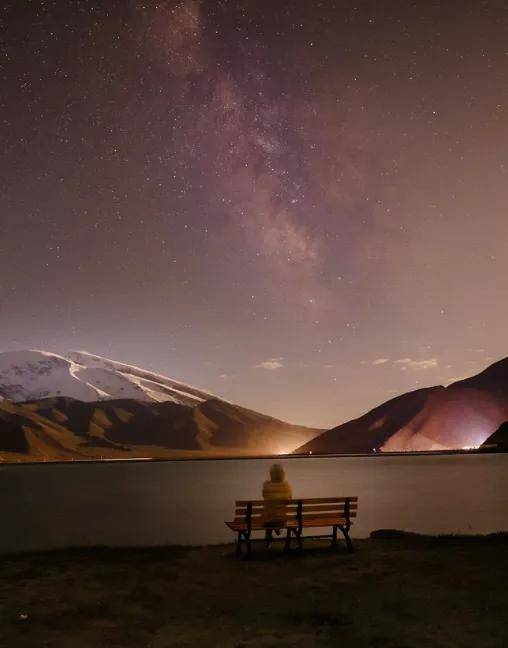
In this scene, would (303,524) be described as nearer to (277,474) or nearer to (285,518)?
(285,518)

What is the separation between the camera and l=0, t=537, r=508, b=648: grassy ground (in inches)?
330

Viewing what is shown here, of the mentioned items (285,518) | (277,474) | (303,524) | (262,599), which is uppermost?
(277,474)

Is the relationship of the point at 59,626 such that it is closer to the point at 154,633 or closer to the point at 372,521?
the point at 154,633

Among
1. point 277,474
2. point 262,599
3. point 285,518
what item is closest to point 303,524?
point 285,518

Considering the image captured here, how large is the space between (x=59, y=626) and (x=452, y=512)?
3959cm

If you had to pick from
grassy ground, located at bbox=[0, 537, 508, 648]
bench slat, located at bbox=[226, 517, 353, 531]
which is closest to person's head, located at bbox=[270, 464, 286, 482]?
grassy ground, located at bbox=[0, 537, 508, 648]

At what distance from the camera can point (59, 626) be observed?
29.5ft

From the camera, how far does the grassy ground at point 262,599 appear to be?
27.5 feet

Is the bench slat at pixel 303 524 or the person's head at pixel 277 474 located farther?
the person's head at pixel 277 474

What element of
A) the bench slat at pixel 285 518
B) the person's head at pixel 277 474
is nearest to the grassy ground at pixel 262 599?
the bench slat at pixel 285 518

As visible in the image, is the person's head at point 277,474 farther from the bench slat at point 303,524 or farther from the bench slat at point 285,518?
the bench slat at point 303,524

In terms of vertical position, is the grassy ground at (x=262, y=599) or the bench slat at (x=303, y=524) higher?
the bench slat at (x=303, y=524)

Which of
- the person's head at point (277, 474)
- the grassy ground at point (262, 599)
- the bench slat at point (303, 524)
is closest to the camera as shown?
the grassy ground at point (262, 599)

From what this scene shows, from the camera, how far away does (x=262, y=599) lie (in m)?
10.4
